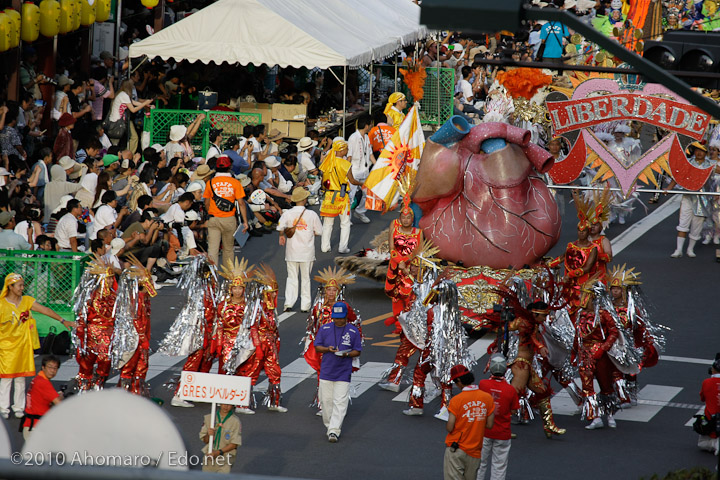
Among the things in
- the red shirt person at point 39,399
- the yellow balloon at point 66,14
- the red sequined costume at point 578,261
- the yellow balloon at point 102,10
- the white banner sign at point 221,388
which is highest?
the yellow balloon at point 102,10

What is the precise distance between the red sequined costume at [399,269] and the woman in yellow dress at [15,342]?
414 centimetres

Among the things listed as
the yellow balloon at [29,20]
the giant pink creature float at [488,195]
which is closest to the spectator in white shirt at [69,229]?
the giant pink creature float at [488,195]

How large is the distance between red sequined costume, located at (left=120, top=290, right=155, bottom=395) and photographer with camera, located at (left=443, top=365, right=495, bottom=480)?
3.92 meters

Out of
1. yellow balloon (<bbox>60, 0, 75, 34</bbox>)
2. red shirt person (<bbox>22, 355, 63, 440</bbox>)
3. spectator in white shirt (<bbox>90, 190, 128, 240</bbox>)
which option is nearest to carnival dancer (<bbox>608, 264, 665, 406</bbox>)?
red shirt person (<bbox>22, 355, 63, 440</bbox>)

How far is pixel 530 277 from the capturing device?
15.8 m

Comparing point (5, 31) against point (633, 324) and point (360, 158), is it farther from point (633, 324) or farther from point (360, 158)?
point (633, 324)

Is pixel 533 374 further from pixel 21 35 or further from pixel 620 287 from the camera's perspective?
pixel 21 35

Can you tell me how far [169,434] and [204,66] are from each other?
2287cm

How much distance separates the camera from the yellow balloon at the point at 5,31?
18.5m

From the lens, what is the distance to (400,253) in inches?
594

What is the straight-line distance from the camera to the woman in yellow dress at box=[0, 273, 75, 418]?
12.2 metres

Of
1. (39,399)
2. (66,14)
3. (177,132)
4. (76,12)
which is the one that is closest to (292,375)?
(39,399)

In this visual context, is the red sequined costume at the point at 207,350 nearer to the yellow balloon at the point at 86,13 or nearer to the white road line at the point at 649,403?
the white road line at the point at 649,403

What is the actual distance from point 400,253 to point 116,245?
401 cm
